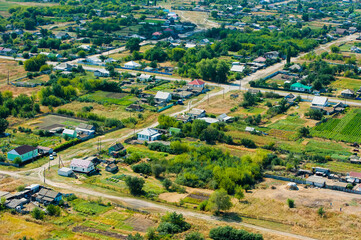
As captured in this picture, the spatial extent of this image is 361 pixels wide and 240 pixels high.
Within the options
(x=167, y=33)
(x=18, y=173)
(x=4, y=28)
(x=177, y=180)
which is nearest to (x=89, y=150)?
(x=18, y=173)

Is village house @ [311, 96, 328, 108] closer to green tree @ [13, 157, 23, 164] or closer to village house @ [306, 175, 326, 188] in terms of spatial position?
village house @ [306, 175, 326, 188]

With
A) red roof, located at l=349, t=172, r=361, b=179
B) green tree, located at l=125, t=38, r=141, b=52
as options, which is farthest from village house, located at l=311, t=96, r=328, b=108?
green tree, located at l=125, t=38, r=141, b=52

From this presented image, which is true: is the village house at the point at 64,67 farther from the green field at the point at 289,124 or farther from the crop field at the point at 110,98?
the green field at the point at 289,124

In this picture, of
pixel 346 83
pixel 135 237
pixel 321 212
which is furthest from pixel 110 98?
pixel 346 83

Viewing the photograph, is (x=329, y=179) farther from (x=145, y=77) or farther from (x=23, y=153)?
(x=145, y=77)

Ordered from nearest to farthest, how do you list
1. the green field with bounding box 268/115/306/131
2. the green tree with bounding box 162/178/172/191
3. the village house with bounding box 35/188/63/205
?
the village house with bounding box 35/188/63/205 < the green tree with bounding box 162/178/172/191 < the green field with bounding box 268/115/306/131

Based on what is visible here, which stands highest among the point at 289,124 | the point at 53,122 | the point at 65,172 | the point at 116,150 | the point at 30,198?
the point at 289,124
